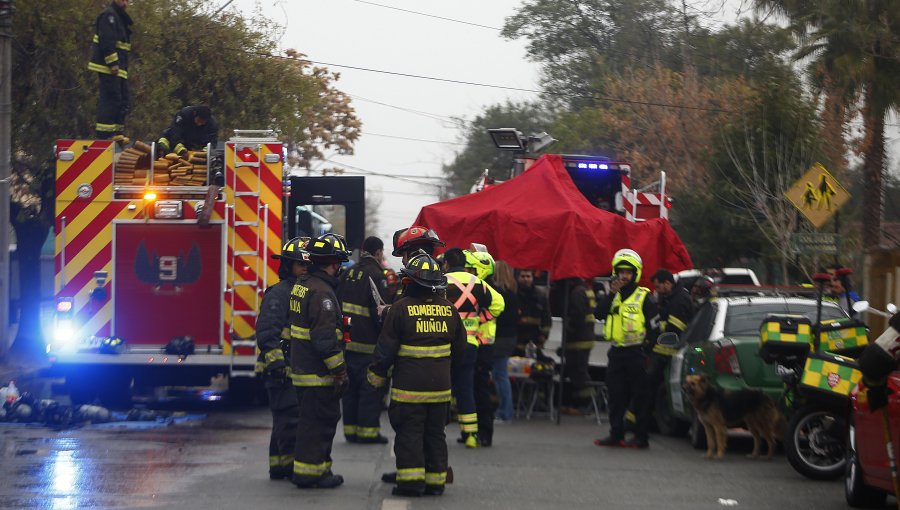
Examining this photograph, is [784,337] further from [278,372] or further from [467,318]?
[278,372]

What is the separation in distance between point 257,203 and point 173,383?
2262 millimetres

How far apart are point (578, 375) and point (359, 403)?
3.71 metres

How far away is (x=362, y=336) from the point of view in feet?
40.6

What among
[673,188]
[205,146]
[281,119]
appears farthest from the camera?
[673,188]

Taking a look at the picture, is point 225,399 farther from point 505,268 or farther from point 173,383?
point 505,268

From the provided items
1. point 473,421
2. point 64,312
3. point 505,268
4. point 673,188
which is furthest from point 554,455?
point 673,188

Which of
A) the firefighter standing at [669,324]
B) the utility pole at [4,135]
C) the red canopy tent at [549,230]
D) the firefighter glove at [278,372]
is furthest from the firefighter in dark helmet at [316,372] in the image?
the utility pole at [4,135]

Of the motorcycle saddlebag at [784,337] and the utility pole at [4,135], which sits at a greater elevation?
the utility pole at [4,135]

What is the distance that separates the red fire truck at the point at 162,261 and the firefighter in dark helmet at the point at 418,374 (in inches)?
189

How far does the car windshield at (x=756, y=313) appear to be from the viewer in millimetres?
12383

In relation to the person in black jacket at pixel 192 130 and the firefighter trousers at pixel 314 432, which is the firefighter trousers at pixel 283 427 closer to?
the firefighter trousers at pixel 314 432

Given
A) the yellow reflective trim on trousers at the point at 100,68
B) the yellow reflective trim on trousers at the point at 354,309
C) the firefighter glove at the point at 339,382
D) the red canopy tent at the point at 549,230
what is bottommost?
the firefighter glove at the point at 339,382

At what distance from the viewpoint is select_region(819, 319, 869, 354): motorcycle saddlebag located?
34.9ft

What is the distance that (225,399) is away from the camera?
54.1ft
